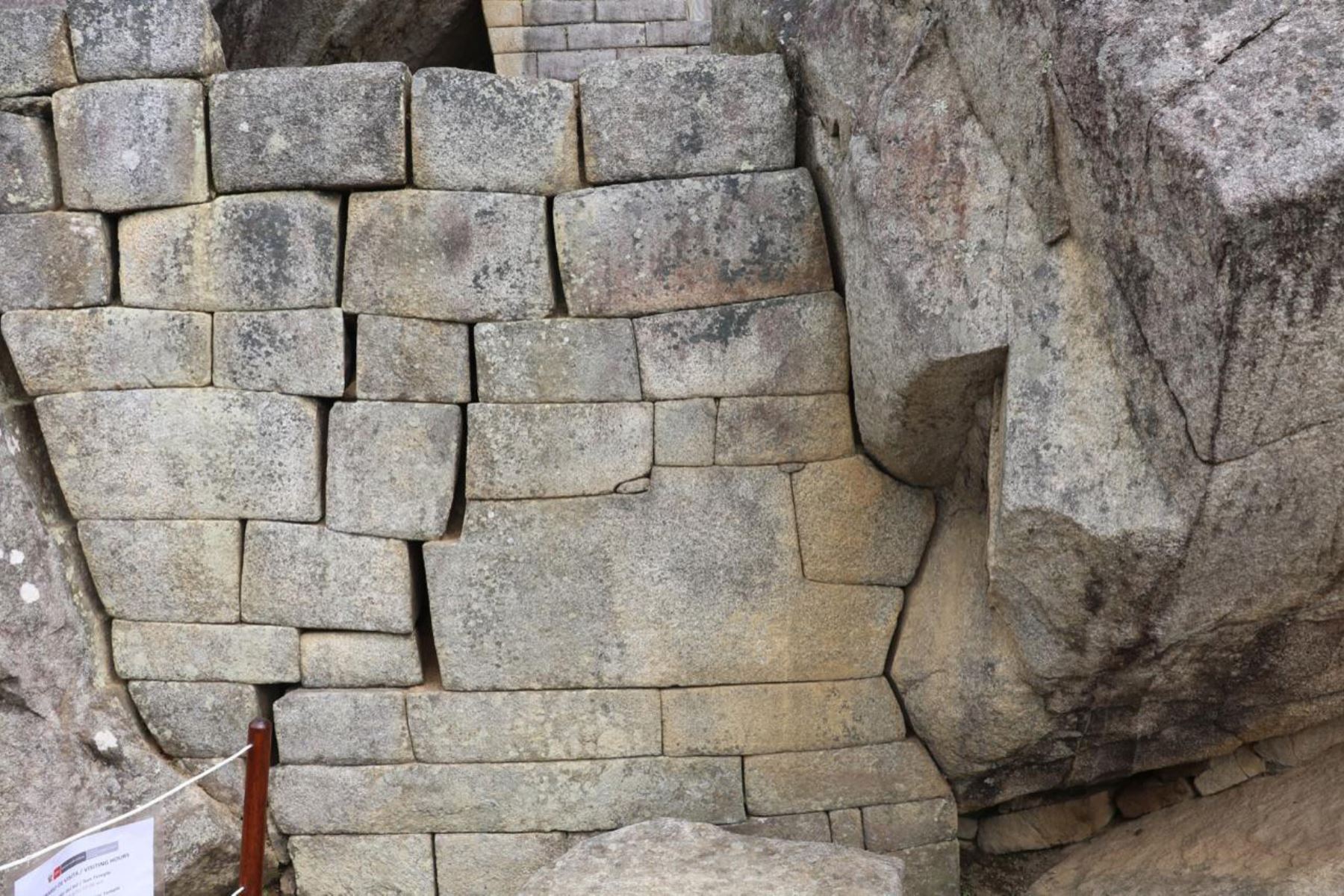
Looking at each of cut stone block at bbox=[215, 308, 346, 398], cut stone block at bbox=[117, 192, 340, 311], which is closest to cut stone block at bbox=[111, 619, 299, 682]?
cut stone block at bbox=[215, 308, 346, 398]

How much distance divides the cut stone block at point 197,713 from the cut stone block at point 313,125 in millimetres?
1760

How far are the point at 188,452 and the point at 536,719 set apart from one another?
1.50 metres

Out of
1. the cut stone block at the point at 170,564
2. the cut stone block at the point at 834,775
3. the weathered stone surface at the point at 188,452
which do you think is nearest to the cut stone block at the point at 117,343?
the weathered stone surface at the point at 188,452

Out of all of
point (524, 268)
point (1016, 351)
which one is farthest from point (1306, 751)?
point (524, 268)

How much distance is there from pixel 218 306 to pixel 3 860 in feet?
6.59

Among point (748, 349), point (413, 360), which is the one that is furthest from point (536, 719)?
point (748, 349)

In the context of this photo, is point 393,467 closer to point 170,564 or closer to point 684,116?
point 170,564

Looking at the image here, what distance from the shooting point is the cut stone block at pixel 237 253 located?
13.1 ft

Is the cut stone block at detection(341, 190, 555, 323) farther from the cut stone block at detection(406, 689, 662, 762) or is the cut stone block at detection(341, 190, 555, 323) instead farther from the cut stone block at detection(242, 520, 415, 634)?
the cut stone block at detection(406, 689, 662, 762)

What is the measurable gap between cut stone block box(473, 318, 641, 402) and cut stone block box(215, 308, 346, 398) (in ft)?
1.59

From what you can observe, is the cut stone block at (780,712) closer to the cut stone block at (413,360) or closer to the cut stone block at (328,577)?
the cut stone block at (328,577)

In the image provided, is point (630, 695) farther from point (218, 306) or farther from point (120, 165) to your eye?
point (120, 165)

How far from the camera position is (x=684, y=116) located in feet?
12.9

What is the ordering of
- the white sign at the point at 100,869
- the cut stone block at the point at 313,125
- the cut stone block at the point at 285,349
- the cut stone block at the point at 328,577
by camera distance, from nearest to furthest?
the white sign at the point at 100,869
the cut stone block at the point at 313,125
the cut stone block at the point at 285,349
the cut stone block at the point at 328,577
